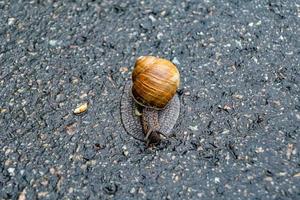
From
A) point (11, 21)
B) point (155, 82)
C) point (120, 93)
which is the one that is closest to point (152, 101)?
point (155, 82)

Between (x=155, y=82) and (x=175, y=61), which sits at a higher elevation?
(x=155, y=82)

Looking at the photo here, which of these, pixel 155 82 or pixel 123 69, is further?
pixel 123 69

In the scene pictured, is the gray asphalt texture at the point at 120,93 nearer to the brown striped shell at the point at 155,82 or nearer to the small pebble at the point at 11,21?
the small pebble at the point at 11,21

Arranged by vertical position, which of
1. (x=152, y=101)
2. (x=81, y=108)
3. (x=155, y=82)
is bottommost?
(x=81, y=108)

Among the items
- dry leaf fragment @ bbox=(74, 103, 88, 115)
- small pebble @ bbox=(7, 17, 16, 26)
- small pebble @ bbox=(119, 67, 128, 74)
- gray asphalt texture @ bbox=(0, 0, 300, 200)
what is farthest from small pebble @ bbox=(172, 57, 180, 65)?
small pebble @ bbox=(7, 17, 16, 26)

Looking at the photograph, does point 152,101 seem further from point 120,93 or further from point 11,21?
point 11,21

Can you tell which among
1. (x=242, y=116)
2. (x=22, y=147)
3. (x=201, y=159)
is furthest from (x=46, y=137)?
(x=242, y=116)

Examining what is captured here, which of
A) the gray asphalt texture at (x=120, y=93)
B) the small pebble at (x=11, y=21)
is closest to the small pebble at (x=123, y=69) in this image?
the gray asphalt texture at (x=120, y=93)
